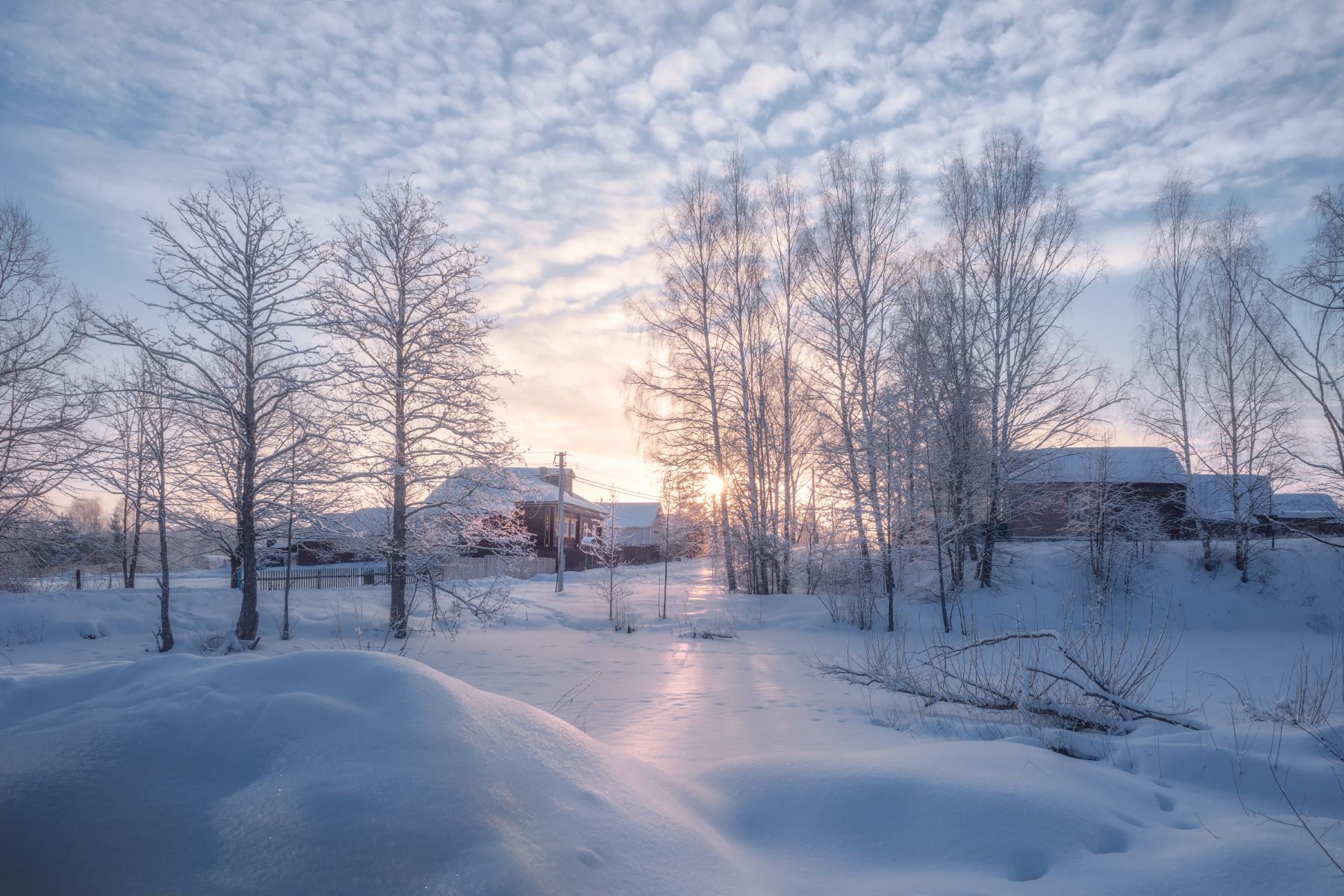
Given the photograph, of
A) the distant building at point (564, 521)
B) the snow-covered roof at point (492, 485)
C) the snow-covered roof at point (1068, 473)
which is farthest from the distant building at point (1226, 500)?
the distant building at point (564, 521)

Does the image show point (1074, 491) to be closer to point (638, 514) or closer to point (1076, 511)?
point (1076, 511)

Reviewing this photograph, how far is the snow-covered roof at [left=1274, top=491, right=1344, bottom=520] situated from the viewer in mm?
15477

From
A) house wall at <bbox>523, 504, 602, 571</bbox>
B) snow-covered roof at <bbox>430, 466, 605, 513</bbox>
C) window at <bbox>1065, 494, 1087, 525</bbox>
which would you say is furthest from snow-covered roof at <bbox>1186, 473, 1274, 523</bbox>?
house wall at <bbox>523, 504, 602, 571</bbox>

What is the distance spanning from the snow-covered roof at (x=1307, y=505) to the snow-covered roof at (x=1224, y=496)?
2.44ft

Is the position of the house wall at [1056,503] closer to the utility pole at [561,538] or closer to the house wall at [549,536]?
the utility pole at [561,538]

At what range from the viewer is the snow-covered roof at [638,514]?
54.3 meters

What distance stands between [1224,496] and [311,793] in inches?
1001

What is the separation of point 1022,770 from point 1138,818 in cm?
56

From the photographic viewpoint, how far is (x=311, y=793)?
237cm

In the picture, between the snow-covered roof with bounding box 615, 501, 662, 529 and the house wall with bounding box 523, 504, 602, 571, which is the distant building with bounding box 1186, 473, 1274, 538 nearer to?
the house wall with bounding box 523, 504, 602, 571

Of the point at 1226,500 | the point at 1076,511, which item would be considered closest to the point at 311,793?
the point at 1076,511

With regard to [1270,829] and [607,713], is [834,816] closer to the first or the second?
[1270,829]

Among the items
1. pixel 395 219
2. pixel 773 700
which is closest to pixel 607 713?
pixel 773 700

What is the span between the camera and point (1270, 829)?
10.6 ft
